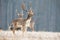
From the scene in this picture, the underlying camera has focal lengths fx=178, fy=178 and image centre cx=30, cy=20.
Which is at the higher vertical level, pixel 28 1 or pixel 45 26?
pixel 28 1

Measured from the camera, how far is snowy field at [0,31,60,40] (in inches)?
80.1

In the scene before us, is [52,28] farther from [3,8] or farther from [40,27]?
[3,8]

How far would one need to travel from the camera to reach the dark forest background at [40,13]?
2088 mm

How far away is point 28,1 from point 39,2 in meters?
0.13

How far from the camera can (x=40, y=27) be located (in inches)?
82.5

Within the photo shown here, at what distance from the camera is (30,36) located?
2.04 meters

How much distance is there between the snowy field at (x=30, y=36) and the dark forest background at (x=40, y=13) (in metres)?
0.06

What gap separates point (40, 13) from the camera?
211 cm

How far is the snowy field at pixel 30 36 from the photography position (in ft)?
6.68

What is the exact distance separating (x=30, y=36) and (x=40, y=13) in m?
0.30

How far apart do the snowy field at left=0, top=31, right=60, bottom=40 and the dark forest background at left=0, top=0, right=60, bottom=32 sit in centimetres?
6

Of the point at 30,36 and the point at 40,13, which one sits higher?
the point at 40,13

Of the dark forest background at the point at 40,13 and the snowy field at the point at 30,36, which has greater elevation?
the dark forest background at the point at 40,13

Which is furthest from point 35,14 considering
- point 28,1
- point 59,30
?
point 59,30
